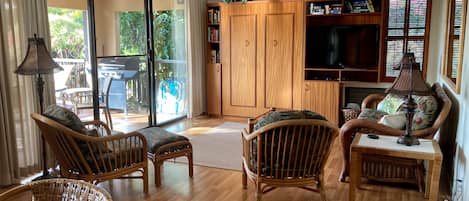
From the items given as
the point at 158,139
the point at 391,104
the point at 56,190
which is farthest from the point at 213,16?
the point at 56,190

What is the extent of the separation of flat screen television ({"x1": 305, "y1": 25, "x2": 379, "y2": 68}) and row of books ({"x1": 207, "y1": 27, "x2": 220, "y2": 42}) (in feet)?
5.10

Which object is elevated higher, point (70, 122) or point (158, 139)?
point (70, 122)

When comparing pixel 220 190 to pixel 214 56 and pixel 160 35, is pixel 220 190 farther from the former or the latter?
pixel 214 56

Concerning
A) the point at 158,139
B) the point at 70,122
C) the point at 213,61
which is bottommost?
the point at 158,139

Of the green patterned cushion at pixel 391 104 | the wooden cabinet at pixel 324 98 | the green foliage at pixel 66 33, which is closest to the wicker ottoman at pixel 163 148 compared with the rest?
the green foliage at pixel 66 33

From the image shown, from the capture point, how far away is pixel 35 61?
3.33 meters

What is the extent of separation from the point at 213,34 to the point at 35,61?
3.72 m

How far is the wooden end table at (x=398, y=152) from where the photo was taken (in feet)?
8.70

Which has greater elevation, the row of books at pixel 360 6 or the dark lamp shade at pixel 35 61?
the row of books at pixel 360 6

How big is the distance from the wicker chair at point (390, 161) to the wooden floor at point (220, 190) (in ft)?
0.33

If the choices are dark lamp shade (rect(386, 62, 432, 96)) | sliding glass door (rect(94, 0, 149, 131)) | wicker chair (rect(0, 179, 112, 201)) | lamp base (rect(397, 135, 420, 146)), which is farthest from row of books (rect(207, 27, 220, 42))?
wicker chair (rect(0, 179, 112, 201))

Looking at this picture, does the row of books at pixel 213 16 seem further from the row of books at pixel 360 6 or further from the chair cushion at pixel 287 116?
the chair cushion at pixel 287 116

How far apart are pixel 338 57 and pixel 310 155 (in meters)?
3.36

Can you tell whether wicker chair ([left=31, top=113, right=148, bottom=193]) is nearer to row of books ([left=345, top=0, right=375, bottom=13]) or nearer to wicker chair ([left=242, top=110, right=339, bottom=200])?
wicker chair ([left=242, top=110, right=339, bottom=200])
